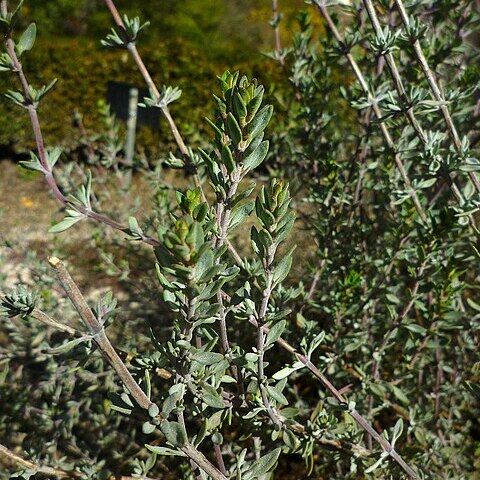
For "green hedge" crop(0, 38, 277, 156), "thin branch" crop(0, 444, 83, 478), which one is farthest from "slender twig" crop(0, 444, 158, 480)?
"green hedge" crop(0, 38, 277, 156)

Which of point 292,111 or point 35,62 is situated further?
point 35,62

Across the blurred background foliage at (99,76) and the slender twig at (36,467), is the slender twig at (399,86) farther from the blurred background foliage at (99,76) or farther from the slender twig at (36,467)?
the blurred background foliage at (99,76)

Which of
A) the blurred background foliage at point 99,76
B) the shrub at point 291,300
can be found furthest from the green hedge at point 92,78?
the shrub at point 291,300

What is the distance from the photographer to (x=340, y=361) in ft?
5.21

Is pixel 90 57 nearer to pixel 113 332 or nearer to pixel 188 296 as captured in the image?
pixel 113 332

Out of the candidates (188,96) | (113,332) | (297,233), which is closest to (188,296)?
(113,332)

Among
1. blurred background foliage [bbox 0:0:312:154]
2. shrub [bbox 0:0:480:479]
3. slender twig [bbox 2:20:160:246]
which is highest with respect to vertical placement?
slender twig [bbox 2:20:160:246]

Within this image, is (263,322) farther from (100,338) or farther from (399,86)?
(399,86)

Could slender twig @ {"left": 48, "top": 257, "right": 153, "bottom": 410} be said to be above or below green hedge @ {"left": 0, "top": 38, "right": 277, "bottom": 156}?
above

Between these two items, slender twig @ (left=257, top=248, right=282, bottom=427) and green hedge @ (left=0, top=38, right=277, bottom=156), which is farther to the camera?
green hedge @ (left=0, top=38, right=277, bottom=156)

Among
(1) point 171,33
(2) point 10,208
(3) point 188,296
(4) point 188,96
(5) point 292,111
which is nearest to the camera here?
(3) point 188,296

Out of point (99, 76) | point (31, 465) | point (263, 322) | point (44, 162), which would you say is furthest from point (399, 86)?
point (99, 76)

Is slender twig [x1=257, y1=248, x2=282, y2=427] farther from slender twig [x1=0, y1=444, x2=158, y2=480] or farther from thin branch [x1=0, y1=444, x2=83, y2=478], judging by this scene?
thin branch [x1=0, y1=444, x2=83, y2=478]

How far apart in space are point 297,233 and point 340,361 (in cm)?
212
